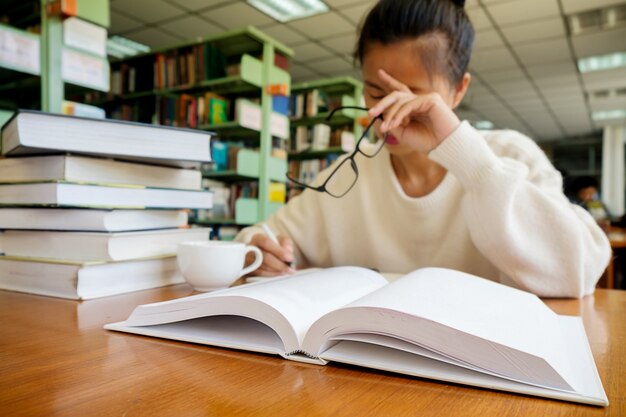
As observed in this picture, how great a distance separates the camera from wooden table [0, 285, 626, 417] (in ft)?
0.95

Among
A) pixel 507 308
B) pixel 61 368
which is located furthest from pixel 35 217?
pixel 507 308

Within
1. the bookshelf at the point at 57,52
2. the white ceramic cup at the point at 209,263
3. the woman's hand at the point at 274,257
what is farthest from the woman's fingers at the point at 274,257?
the bookshelf at the point at 57,52

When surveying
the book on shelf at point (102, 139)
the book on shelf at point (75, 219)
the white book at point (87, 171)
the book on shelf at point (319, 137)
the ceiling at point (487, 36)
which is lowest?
the book on shelf at point (75, 219)

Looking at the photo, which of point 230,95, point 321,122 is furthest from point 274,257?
point 321,122

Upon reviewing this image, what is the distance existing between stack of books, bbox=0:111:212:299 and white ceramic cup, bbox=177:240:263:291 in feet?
0.25

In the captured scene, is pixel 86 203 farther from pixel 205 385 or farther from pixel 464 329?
pixel 464 329

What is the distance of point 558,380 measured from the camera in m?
0.32

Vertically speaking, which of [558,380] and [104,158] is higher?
[104,158]

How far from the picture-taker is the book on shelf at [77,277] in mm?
604

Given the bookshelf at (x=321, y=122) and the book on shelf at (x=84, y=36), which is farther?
the bookshelf at (x=321, y=122)

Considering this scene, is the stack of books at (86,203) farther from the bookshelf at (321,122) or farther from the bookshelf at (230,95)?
the bookshelf at (321,122)

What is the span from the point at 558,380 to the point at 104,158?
62 cm

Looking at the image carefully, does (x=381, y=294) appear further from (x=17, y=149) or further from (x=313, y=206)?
(x=313, y=206)

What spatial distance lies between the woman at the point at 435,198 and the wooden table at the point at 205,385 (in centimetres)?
30
